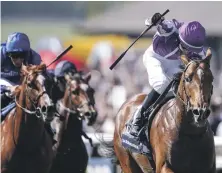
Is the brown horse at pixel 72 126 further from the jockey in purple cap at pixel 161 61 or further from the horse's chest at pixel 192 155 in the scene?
the horse's chest at pixel 192 155

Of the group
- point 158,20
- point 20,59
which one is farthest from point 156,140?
point 20,59

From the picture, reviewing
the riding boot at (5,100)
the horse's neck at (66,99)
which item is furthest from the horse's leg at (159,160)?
the horse's neck at (66,99)

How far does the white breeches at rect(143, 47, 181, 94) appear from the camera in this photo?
9031 mm

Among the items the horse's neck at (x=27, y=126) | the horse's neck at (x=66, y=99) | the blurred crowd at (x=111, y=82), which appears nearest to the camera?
the horse's neck at (x=27, y=126)

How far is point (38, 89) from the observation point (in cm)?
912

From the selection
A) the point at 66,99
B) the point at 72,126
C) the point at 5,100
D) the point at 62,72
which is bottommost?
the point at 72,126

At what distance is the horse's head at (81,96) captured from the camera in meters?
11.7

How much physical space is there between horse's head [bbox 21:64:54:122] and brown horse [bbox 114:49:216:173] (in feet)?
3.32

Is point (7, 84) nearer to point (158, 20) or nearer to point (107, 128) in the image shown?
point (158, 20)

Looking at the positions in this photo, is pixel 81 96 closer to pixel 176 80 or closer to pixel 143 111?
pixel 143 111

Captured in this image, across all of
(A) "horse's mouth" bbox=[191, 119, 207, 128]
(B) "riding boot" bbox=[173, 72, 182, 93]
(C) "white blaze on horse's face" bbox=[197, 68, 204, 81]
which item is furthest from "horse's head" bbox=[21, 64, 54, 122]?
(C) "white blaze on horse's face" bbox=[197, 68, 204, 81]

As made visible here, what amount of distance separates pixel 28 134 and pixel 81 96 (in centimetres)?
258

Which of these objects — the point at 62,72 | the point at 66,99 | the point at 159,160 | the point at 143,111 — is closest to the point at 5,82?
the point at 143,111

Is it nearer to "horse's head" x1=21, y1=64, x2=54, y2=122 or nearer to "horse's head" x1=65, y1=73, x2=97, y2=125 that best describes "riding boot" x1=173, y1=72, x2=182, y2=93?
"horse's head" x1=21, y1=64, x2=54, y2=122
